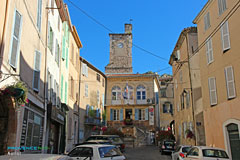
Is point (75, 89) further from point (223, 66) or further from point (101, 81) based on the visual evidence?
point (223, 66)

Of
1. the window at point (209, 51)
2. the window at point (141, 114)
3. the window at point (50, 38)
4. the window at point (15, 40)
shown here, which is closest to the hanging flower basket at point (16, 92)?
the window at point (15, 40)

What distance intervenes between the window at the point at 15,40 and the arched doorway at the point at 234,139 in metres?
12.1

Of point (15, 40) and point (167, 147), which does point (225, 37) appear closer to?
point (167, 147)

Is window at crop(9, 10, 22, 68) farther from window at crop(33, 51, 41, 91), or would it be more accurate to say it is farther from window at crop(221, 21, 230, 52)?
window at crop(221, 21, 230, 52)

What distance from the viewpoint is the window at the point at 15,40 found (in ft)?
29.5

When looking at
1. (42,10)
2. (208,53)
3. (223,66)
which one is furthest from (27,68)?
(208,53)

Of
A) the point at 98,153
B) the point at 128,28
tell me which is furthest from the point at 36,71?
the point at 128,28

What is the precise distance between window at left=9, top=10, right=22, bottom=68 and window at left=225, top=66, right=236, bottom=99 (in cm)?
1161

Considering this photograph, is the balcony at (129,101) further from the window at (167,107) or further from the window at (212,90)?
the window at (212,90)

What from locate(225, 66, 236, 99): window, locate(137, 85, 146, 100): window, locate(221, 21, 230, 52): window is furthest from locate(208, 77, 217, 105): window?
locate(137, 85, 146, 100): window

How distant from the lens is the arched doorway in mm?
14241

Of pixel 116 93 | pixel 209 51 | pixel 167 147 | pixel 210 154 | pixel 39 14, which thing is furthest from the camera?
Result: pixel 116 93

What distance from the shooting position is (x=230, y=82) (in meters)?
14.7

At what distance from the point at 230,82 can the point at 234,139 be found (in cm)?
334
